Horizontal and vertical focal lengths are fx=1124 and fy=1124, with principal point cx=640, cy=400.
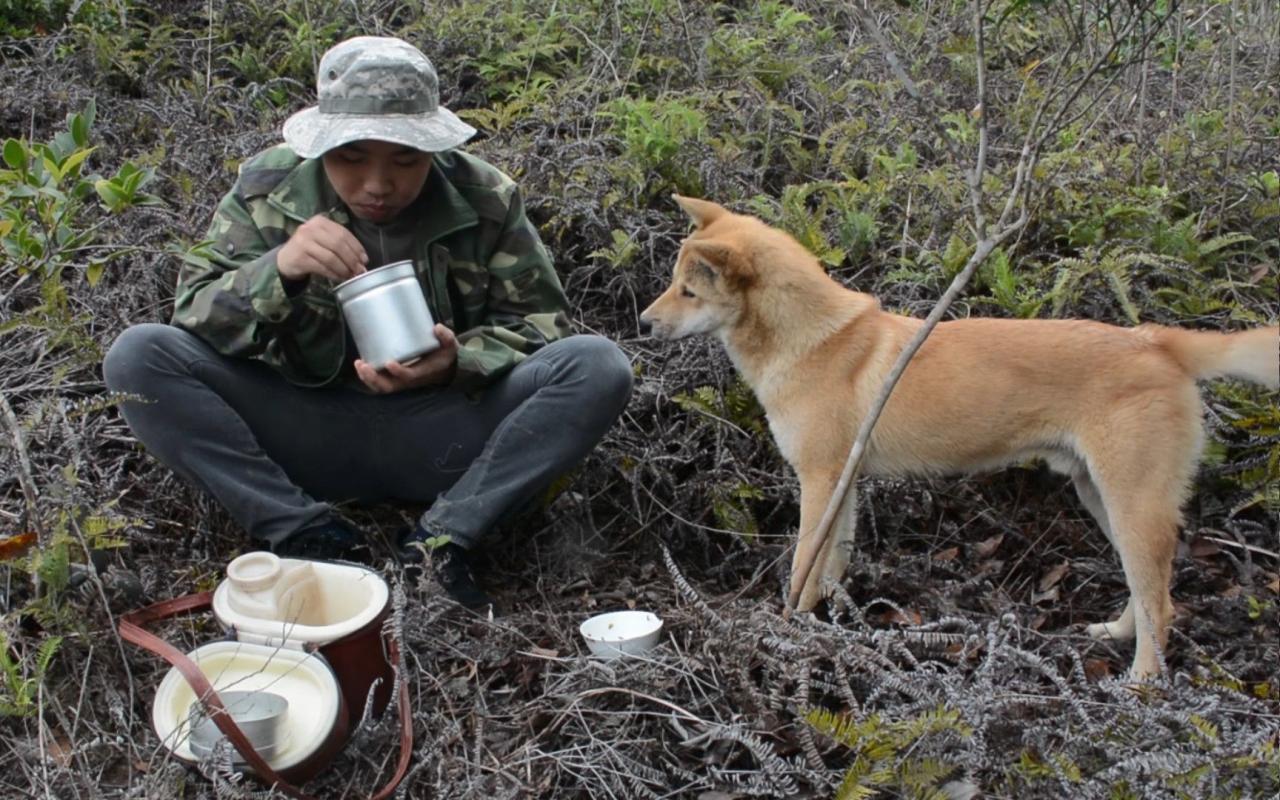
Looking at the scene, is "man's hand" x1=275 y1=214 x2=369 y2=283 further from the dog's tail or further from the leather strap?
the dog's tail

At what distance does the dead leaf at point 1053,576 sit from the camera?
429 cm

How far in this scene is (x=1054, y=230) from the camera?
5559mm

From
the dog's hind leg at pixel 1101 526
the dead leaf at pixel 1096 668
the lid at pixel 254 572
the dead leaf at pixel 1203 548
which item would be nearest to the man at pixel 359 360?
the lid at pixel 254 572

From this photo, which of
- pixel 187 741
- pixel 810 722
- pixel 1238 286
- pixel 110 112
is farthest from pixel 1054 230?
pixel 110 112

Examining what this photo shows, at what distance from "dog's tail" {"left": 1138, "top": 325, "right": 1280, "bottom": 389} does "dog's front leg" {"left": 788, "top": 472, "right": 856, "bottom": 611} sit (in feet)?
3.94

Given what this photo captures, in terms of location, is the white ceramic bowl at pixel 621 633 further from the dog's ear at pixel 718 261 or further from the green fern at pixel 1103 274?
the green fern at pixel 1103 274

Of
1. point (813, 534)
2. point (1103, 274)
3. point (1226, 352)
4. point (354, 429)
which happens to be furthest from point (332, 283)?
point (1103, 274)

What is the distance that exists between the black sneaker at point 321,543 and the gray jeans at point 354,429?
0.13 ft

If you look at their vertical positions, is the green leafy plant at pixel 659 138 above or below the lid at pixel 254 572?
above

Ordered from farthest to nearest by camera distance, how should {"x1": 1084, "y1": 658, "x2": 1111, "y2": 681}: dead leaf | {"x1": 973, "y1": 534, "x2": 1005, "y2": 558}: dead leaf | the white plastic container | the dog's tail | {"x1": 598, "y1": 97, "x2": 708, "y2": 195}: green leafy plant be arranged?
{"x1": 598, "y1": 97, "x2": 708, "y2": 195}: green leafy plant → {"x1": 973, "y1": 534, "x2": 1005, "y2": 558}: dead leaf → {"x1": 1084, "y1": 658, "x2": 1111, "y2": 681}: dead leaf → the dog's tail → the white plastic container

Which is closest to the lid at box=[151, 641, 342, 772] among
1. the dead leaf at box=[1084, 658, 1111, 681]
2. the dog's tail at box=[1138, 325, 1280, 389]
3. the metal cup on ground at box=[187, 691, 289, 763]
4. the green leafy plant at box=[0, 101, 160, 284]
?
the metal cup on ground at box=[187, 691, 289, 763]

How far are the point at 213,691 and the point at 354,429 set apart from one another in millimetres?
1463

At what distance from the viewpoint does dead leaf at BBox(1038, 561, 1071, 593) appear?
4.29m

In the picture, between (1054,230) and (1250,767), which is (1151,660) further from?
(1054,230)
